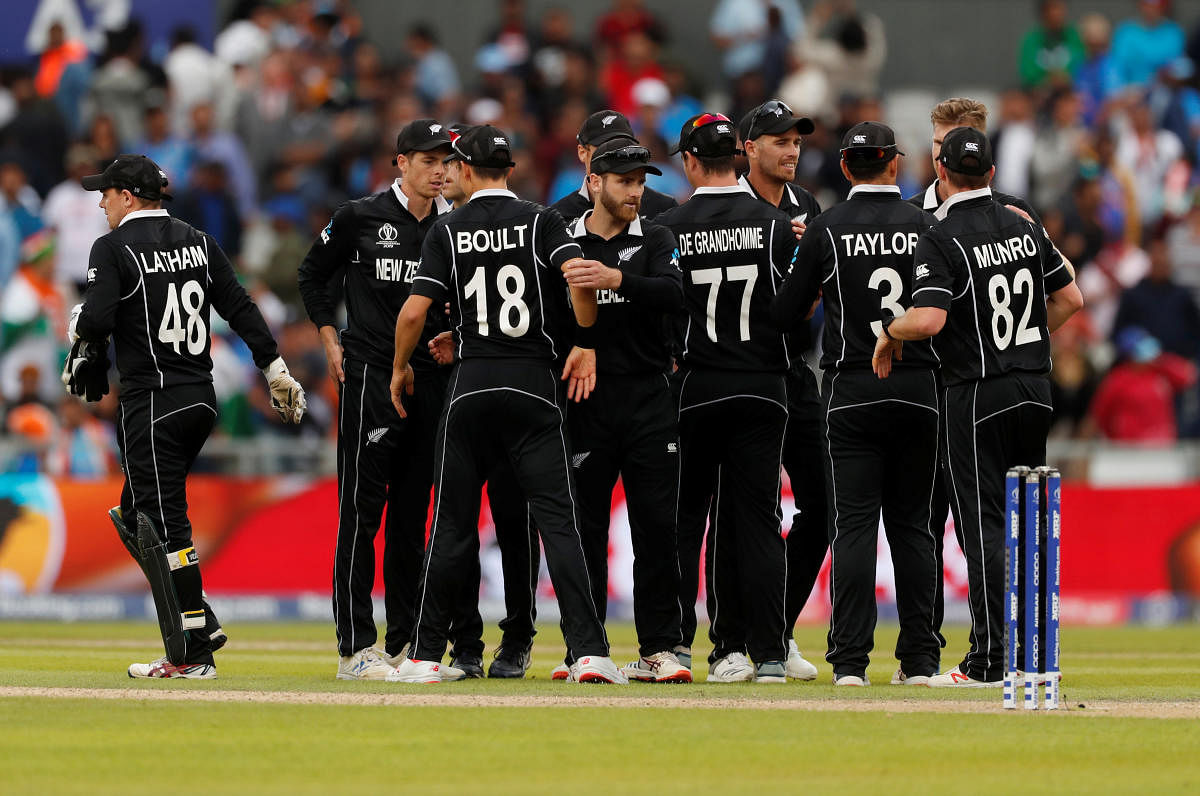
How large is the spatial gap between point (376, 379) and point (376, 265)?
63 centimetres

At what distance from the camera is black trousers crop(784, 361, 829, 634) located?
11.7 m

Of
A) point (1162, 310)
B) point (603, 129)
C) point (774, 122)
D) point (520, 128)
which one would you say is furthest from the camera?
point (520, 128)

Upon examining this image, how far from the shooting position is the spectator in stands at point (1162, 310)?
21500 millimetres

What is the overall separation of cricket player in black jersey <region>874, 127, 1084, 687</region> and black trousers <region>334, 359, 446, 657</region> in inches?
101

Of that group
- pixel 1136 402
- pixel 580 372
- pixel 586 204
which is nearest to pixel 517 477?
pixel 580 372

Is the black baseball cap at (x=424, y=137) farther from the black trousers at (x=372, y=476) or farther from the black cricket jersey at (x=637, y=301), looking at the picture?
the black trousers at (x=372, y=476)

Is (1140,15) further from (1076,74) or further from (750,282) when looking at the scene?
(750,282)

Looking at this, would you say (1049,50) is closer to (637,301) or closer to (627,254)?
(627,254)

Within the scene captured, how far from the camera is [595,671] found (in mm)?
10422

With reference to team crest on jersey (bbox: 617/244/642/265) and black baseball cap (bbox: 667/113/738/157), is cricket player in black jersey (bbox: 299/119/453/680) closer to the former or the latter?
team crest on jersey (bbox: 617/244/642/265)

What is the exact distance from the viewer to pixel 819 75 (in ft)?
80.2

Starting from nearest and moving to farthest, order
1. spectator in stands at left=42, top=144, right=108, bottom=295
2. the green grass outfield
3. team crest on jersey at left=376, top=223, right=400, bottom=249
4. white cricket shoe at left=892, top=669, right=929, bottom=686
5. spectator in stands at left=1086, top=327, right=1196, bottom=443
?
the green grass outfield < white cricket shoe at left=892, top=669, right=929, bottom=686 < team crest on jersey at left=376, top=223, right=400, bottom=249 < spectator in stands at left=1086, top=327, right=1196, bottom=443 < spectator in stands at left=42, top=144, right=108, bottom=295

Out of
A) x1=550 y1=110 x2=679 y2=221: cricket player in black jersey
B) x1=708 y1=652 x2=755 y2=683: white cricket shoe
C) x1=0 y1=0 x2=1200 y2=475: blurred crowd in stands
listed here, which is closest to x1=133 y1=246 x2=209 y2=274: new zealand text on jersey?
x1=550 y1=110 x2=679 y2=221: cricket player in black jersey

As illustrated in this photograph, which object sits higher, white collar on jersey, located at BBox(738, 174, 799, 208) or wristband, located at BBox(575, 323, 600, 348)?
white collar on jersey, located at BBox(738, 174, 799, 208)
